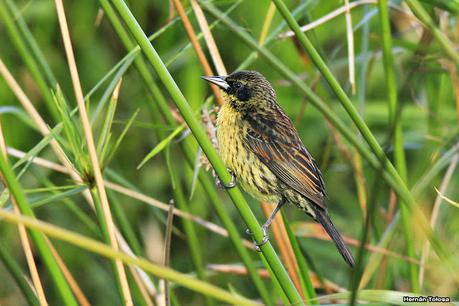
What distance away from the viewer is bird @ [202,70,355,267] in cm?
313

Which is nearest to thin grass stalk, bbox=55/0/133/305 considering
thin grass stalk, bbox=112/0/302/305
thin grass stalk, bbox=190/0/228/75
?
thin grass stalk, bbox=112/0/302/305

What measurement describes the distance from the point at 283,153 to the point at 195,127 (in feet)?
4.26

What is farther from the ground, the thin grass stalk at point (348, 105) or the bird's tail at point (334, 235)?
the thin grass stalk at point (348, 105)

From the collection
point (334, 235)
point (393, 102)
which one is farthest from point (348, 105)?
point (334, 235)

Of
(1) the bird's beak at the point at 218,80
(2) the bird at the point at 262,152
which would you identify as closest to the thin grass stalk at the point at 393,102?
(2) the bird at the point at 262,152

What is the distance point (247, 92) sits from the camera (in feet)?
11.1

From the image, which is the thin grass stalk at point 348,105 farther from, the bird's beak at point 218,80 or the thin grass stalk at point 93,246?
the thin grass stalk at point 93,246

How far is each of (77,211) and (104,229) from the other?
0.84m

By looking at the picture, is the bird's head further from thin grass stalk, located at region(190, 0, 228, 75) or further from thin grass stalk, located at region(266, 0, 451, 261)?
thin grass stalk, located at region(266, 0, 451, 261)

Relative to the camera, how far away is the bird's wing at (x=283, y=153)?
320cm

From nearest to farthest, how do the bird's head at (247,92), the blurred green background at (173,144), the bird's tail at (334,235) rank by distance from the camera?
1. the bird's tail at (334,235)
2. the bird's head at (247,92)
3. the blurred green background at (173,144)

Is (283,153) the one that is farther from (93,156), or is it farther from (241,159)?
(93,156)

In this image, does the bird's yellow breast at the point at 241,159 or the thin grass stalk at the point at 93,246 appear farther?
the bird's yellow breast at the point at 241,159

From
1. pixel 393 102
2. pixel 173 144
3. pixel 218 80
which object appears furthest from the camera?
pixel 173 144
